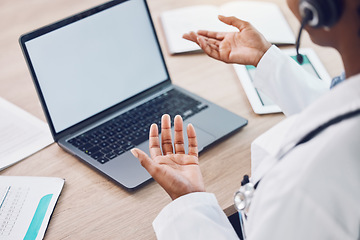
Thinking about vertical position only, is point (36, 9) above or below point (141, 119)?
above

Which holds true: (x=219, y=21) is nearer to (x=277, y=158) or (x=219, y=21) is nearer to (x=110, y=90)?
(x=110, y=90)

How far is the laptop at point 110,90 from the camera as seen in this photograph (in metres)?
1.05

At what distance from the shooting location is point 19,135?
1.15 meters

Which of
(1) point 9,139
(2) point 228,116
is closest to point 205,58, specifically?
(2) point 228,116

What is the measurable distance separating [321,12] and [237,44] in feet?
1.50

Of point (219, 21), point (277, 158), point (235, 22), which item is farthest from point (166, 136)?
point (219, 21)

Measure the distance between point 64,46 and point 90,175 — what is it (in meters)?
0.31

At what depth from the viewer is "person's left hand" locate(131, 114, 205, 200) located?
2.82 feet

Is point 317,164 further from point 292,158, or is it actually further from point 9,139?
point 9,139

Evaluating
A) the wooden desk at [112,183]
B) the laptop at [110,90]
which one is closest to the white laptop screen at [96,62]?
the laptop at [110,90]

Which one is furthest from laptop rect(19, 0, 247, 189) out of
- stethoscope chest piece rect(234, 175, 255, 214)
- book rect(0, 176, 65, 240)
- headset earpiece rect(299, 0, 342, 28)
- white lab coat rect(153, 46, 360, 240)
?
headset earpiece rect(299, 0, 342, 28)

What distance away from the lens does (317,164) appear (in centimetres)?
65

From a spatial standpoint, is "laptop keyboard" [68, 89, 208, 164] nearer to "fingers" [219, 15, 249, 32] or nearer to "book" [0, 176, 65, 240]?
"book" [0, 176, 65, 240]

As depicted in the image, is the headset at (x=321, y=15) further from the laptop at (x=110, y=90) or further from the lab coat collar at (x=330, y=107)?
the laptop at (x=110, y=90)
